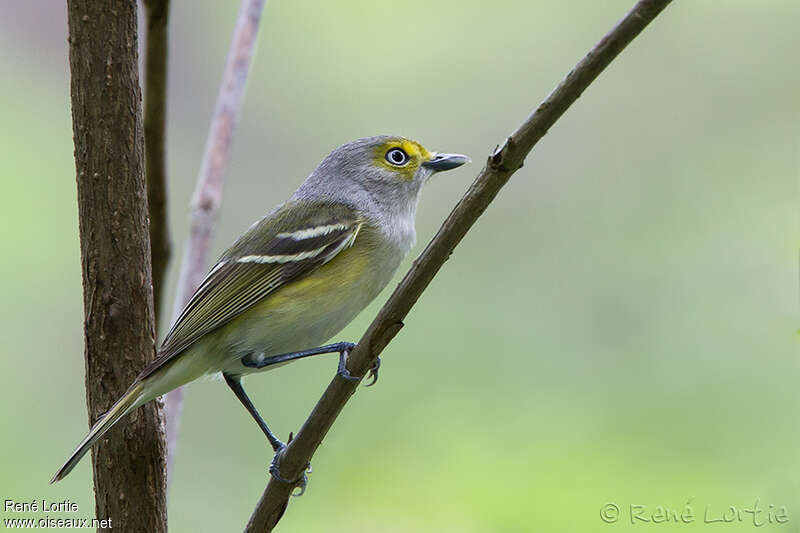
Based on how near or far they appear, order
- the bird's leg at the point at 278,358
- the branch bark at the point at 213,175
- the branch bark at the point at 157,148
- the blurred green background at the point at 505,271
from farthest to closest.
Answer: the branch bark at the point at 213,175
the branch bark at the point at 157,148
the bird's leg at the point at 278,358
the blurred green background at the point at 505,271

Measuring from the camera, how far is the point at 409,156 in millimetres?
4391

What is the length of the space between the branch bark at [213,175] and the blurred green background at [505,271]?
991 mm

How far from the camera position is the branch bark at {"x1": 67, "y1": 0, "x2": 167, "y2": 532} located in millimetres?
2797

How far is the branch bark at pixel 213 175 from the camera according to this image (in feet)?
13.3

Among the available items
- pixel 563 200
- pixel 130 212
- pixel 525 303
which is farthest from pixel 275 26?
pixel 130 212

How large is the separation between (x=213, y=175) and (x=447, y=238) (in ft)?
6.57

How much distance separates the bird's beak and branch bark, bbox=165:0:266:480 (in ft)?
3.25

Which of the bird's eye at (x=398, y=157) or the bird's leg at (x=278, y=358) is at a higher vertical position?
the bird's eye at (x=398, y=157)

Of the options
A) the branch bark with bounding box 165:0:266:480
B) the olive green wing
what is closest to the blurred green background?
the olive green wing

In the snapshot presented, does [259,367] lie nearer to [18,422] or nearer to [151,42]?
[151,42]

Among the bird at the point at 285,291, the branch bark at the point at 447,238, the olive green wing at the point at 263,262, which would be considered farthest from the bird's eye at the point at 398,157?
the branch bark at the point at 447,238

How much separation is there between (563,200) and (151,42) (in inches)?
123

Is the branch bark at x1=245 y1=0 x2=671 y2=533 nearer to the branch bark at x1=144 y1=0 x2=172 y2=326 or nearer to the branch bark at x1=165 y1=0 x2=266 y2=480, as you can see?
the branch bark at x1=165 y1=0 x2=266 y2=480

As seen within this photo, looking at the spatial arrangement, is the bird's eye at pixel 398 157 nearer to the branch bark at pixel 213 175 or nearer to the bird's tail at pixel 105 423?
the branch bark at pixel 213 175
